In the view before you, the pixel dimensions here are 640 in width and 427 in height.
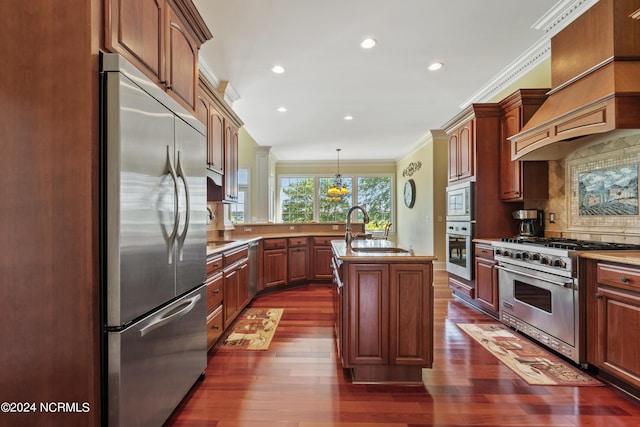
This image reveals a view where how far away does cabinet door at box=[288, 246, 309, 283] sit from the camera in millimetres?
4891

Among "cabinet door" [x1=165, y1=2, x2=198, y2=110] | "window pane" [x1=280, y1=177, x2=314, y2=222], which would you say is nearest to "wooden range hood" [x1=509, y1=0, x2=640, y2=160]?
"cabinet door" [x1=165, y1=2, x2=198, y2=110]

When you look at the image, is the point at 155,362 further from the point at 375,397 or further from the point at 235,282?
the point at 235,282

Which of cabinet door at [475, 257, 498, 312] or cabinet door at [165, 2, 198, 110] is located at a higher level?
cabinet door at [165, 2, 198, 110]

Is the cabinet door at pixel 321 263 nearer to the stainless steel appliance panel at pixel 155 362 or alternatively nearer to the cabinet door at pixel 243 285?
the cabinet door at pixel 243 285

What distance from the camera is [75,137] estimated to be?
1.20 metres

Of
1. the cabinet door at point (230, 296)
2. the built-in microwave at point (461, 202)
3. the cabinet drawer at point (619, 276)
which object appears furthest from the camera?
the built-in microwave at point (461, 202)

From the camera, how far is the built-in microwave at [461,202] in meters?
3.71

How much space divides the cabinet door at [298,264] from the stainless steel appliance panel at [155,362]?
113 inches

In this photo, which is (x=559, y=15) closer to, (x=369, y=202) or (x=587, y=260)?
(x=587, y=260)

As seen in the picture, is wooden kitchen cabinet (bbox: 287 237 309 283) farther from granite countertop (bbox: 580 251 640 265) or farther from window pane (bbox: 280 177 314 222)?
window pane (bbox: 280 177 314 222)

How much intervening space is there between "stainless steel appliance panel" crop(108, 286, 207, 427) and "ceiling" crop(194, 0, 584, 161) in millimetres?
2469

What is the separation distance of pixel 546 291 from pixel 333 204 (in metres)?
6.99

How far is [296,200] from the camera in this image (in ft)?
30.7

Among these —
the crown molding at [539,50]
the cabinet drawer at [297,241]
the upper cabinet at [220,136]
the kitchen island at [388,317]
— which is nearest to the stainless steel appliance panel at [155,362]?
the kitchen island at [388,317]
